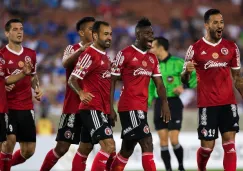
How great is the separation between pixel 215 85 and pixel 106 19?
16.3 m

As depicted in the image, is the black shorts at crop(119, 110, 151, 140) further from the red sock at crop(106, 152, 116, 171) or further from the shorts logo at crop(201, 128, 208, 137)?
the shorts logo at crop(201, 128, 208, 137)

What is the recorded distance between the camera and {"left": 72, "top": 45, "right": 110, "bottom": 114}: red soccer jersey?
39.6 feet

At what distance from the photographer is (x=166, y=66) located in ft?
53.9

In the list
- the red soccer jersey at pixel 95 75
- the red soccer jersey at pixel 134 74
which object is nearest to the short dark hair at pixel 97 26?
Result: the red soccer jersey at pixel 95 75

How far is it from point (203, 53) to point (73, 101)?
2315 mm

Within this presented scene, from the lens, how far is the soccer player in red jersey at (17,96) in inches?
518

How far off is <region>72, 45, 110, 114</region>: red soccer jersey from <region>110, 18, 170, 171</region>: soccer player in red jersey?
20cm

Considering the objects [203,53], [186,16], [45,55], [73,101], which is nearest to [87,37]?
[73,101]

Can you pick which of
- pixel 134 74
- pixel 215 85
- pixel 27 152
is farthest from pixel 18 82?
pixel 215 85

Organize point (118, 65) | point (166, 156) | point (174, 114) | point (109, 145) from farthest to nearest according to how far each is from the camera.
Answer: point (174, 114) → point (166, 156) → point (118, 65) → point (109, 145)

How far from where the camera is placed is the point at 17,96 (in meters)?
13.2

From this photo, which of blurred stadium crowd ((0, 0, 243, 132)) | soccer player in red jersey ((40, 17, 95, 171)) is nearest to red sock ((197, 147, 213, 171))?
soccer player in red jersey ((40, 17, 95, 171))

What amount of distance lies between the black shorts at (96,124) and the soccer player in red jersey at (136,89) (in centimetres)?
40

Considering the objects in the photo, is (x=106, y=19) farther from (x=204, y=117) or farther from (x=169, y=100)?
(x=204, y=117)
